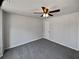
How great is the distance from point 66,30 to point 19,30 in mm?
3088

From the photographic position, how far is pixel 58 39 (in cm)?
543

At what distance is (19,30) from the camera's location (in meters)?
4.79

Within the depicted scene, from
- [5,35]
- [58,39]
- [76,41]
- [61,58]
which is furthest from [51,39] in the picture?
[5,35]

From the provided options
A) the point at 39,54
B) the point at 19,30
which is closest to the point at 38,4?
the point at 39,54

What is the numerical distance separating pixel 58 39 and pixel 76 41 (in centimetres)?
150

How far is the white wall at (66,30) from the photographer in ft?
13.6

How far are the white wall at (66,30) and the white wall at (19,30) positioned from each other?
5.06 ft

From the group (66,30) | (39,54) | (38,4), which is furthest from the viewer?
(66,30)

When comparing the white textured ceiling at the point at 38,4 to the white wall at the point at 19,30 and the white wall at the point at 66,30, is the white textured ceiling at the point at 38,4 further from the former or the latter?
the white wall at the point at 66,30

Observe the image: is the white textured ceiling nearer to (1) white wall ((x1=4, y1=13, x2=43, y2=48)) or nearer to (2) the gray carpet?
(1) white wall ((x1=4, y1=13, x2=43, y2=48))

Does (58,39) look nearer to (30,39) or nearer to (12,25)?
(30,39)

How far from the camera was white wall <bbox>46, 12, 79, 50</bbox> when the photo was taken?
163 inches

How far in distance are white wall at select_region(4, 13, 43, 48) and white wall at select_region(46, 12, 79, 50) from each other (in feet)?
5.06

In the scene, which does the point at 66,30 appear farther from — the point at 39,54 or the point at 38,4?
the point at 38,4
